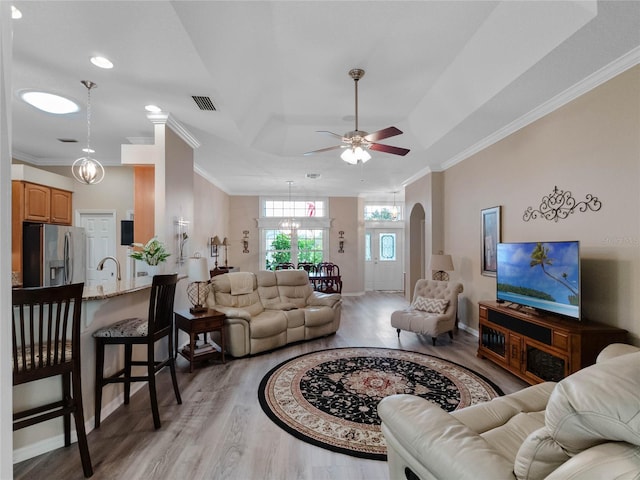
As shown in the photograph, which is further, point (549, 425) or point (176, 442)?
point (176, 442)

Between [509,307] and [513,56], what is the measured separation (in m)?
2.52

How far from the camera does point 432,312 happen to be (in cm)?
466

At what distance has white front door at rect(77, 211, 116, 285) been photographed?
18.0 feet

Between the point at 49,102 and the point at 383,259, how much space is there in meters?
8.50

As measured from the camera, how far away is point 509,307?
3516 mm

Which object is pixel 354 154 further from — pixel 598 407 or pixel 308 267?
pixel 308 267

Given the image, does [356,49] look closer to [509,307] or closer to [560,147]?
[560,147]

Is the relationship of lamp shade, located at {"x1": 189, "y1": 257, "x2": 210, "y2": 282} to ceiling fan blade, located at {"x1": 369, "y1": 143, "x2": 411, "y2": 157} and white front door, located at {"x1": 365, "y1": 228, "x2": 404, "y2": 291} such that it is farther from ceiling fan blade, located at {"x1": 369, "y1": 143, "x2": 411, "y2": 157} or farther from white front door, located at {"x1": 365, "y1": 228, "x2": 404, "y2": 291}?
white front door, located at {"x1": 365, "y1": 228, "x2": 404, "y2": 291}

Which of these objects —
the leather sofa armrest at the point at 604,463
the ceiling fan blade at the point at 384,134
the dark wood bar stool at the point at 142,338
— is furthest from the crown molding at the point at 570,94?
the dark wood bar stool at the point at 142,338

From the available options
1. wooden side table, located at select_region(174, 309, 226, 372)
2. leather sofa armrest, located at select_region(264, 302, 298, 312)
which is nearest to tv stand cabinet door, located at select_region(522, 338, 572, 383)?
leather sofa armrest, located at select_region(264, 302, 298, 312)

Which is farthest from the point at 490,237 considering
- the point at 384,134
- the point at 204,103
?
the point at 204,103

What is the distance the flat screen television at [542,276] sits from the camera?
278 centimetres

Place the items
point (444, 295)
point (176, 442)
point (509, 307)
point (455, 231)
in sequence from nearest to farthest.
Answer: point (176, 442) → point (509, 307) → point (444, 295) → point (455, 231)

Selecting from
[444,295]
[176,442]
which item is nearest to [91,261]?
[176,442]
